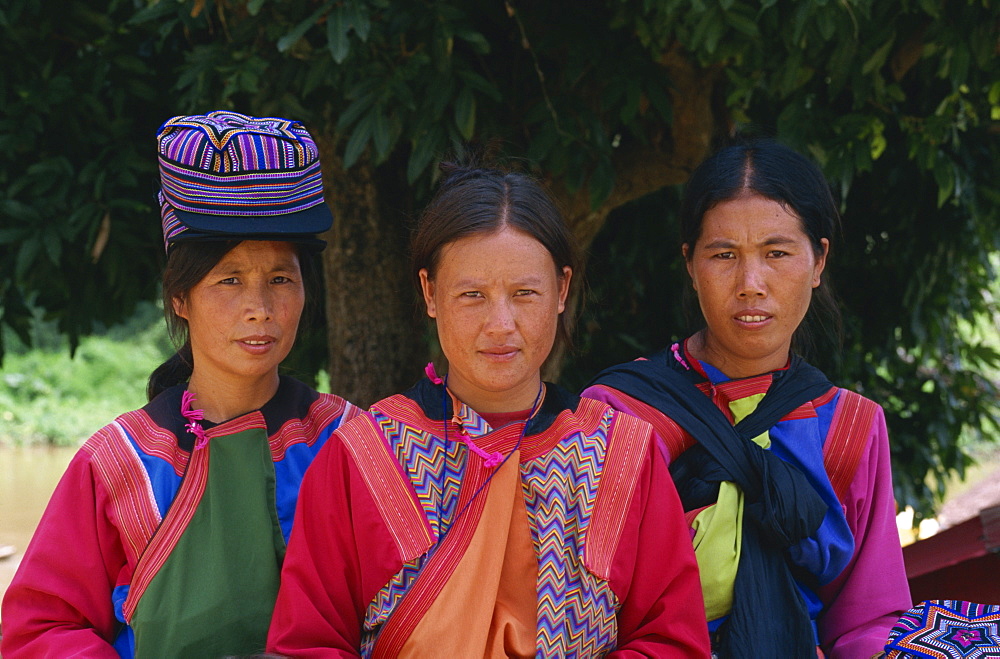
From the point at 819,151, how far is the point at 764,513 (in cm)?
145

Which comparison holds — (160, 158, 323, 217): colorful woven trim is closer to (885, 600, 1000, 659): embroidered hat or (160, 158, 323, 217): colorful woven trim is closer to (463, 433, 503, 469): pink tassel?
(463, 433, 503, 469): pink tassel

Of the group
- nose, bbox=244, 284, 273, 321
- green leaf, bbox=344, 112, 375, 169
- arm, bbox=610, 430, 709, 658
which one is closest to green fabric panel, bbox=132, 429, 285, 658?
nose, bbox=244, 284, 273, 321

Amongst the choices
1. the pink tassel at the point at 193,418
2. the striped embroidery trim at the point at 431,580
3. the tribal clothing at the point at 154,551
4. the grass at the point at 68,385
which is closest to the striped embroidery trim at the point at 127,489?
the tribal clothing at the point at 154,551

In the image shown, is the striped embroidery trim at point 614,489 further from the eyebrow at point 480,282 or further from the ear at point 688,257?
the ear at point 688,257

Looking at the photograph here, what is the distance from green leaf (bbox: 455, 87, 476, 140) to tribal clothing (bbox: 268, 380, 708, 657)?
3.35 ft

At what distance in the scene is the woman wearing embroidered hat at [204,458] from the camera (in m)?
1.89

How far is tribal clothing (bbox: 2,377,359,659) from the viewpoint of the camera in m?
1.88

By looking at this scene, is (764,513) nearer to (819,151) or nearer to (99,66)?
(819,151)

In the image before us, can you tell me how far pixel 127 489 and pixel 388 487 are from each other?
527 mm

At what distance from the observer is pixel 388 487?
185 centimetres

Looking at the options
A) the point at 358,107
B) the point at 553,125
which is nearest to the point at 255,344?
the point at 358,107

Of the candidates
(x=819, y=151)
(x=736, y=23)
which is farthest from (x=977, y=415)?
(x=736, y=23)

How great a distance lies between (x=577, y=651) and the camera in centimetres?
181

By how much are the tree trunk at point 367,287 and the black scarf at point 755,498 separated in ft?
4.42
